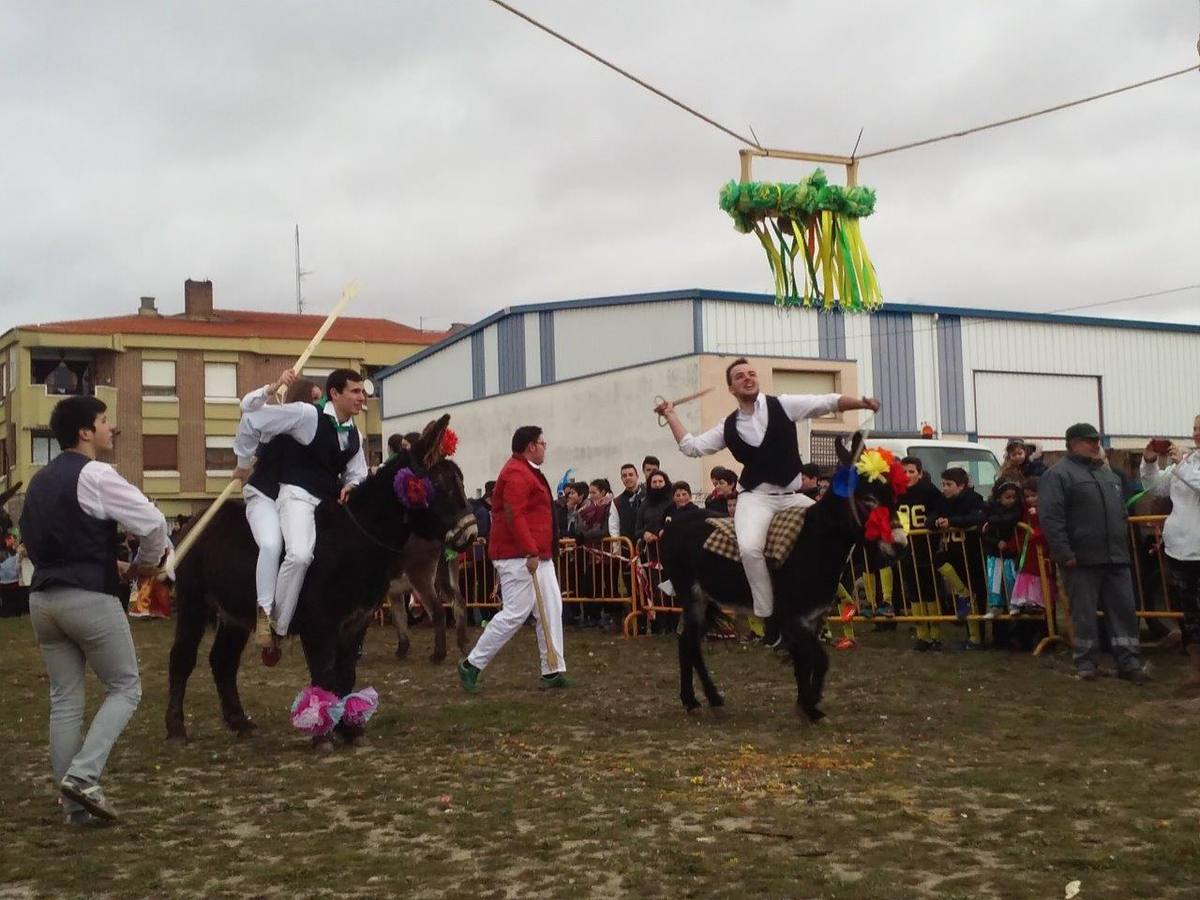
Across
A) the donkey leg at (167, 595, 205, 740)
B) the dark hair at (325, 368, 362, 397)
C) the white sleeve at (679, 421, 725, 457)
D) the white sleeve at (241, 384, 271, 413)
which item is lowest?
the donkey leg at (167, 595, 205, 740)

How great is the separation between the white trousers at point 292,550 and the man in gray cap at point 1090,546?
241 inches

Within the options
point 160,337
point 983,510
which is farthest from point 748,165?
point 160,337

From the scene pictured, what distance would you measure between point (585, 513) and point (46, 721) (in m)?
9.18

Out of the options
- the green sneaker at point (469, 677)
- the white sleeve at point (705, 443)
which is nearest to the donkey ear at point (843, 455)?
the white sleeve at point (705, 443)

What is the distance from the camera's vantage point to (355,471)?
953 cm

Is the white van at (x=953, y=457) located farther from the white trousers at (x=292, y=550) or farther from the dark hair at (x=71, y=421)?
the dark hair at (x=71, y=421)

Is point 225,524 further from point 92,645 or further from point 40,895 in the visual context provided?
point 40,895

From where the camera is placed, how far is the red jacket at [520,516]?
1179 centimetres

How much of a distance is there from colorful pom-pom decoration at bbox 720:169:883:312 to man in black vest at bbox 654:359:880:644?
658 mm

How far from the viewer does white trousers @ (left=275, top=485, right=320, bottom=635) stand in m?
8.81

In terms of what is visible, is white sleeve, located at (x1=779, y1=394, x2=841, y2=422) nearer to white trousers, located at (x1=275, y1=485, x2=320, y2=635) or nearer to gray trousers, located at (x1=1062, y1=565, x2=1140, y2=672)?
white trousers, located at (x1=275, y1=485, x2=320, y2=635)

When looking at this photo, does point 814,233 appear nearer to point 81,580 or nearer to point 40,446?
point 81,580

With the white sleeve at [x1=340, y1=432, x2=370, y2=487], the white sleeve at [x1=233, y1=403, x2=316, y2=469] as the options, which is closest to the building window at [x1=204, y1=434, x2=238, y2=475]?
the white sleeve at [x1=340, y1=432, x2=370, y2=487]

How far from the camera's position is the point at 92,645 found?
7.14 metres
